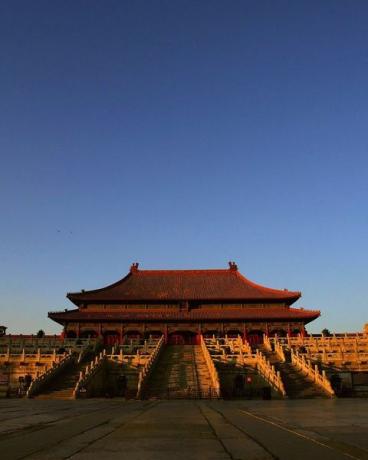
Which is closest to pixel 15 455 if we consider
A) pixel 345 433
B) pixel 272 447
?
pixel 272 447

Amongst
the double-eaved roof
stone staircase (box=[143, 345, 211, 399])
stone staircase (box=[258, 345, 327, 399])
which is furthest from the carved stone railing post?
the double-eaved roof

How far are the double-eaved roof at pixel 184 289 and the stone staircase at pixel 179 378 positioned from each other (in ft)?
52.9

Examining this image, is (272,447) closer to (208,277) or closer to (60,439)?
(60,439)

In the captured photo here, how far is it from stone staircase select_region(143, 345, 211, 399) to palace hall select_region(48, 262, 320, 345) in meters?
13.0

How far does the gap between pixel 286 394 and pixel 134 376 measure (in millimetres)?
10511

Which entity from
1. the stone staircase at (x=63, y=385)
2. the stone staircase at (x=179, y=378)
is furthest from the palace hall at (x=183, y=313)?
the stone staircase at (x=63, y=385)

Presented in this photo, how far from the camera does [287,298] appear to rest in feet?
157

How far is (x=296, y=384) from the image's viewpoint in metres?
24.9

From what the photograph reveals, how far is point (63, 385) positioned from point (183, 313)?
74.9 ft

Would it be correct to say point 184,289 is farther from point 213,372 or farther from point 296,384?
point 296,384

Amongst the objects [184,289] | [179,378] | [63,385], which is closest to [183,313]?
[184,289]

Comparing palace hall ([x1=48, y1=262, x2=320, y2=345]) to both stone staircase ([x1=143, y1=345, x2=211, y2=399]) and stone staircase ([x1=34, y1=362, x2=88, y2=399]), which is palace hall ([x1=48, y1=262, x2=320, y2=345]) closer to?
stone staircase ([x1=143, y1=345, x2=211, y2=399])

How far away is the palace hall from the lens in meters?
46.0

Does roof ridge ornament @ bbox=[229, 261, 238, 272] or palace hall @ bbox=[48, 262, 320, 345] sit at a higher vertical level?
roof ridge ornament @ bbox=[229, 261, 238, 272]
